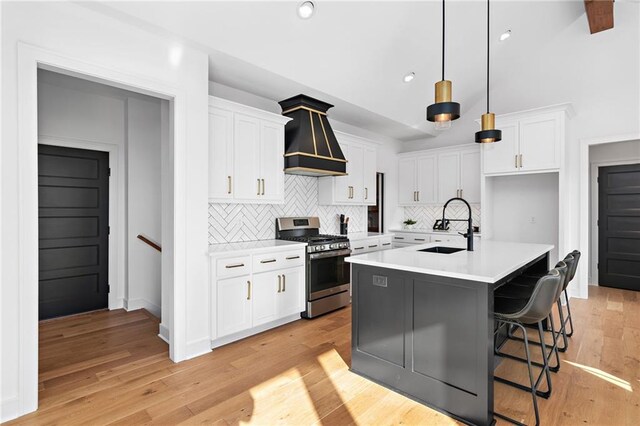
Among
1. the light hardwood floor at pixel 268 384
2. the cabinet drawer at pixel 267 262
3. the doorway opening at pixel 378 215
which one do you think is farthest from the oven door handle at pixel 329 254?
the doorway opening at pixel 378 215

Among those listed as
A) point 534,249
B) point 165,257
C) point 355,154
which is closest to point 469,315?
point 534,249

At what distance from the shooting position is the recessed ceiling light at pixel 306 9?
118 inches

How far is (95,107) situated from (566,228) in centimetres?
659

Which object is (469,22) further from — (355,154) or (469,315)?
(469,315)

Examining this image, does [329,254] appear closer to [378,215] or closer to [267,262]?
[267,262]

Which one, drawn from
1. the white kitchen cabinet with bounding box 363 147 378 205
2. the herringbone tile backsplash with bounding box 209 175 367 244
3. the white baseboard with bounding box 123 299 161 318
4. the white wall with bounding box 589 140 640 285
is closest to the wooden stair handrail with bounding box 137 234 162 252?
the white baseboard with bounding box 123 299 161 318

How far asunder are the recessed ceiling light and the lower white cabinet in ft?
7.68

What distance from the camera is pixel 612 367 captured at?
112 inches

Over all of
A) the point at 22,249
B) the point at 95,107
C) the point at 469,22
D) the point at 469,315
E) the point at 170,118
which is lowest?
the point at 469,315

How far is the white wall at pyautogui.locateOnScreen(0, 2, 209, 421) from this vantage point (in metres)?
2.14

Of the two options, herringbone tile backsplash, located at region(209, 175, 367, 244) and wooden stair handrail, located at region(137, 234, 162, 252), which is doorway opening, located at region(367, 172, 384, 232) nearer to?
herringbone tile backsplash, located at region(209, 175, 367, 244)

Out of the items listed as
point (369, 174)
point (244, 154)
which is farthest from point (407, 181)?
point (244, 154)

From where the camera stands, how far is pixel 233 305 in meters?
3.38

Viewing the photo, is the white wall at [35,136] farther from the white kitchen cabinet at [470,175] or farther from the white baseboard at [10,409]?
the white kitchen cabinet at [470,175]
